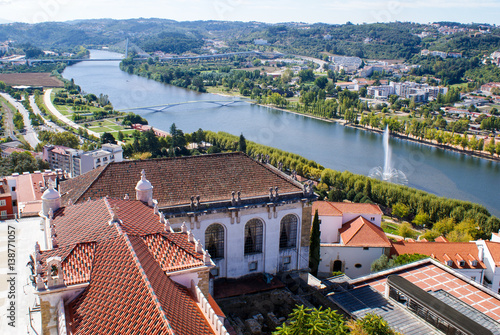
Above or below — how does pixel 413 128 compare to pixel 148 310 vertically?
below

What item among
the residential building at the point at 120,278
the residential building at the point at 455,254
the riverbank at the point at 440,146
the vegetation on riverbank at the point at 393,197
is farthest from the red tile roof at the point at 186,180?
the riverbank at the point at 440,146

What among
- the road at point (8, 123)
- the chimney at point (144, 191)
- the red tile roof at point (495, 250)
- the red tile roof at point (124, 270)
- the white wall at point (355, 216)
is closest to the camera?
the red tile roof at point (124, 270)

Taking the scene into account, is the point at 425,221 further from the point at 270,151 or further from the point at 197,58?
the point at 197,58

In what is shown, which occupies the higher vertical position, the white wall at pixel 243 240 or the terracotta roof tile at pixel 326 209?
the white wall at pixel 243 240

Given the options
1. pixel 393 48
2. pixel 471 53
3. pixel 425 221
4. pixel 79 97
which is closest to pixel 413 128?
pixel 425 221

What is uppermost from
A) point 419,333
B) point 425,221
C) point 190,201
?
point 190,201

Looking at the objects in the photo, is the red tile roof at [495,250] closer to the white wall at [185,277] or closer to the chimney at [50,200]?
the white wall at [185,277]

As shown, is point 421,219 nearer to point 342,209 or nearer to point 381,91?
point 342,209
